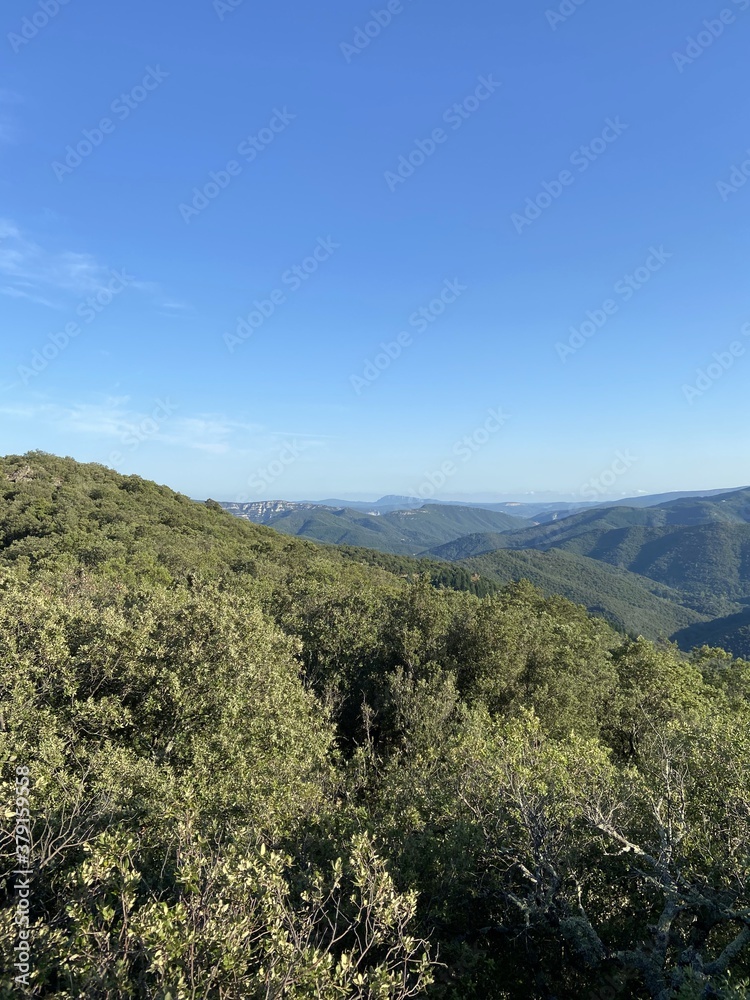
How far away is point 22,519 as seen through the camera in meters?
69.9

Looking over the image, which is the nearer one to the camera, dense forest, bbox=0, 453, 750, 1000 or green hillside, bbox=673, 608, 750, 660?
dense forest, bbox=0, 453, 750, 1000

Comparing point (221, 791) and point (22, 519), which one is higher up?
point (22, 519)

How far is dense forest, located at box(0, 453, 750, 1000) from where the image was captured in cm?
605

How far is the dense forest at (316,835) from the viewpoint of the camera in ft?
19.9

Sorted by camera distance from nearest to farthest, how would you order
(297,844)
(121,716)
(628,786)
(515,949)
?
(515,949), (297,844), (628,786), (121,716)

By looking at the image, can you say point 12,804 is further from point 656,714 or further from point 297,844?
point 656,714

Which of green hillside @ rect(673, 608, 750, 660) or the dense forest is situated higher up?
the dense forest

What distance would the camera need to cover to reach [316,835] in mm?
11164

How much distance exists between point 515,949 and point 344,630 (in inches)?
874

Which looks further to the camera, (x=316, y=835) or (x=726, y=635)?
(x=726, y=635)

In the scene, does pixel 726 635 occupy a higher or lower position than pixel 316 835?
lower

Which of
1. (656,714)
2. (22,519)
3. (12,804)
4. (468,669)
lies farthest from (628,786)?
(22,519)

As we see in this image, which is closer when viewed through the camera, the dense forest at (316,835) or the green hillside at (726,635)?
the dense forest at (316,835)

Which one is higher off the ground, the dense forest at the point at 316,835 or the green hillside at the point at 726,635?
the dense forest at the point at 316,835
